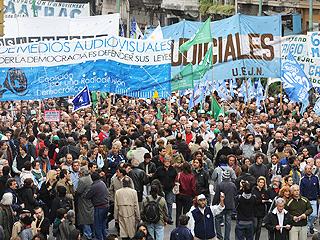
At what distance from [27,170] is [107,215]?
146 centimetres

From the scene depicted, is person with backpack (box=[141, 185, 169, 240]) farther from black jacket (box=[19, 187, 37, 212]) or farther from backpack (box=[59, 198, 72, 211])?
black jacket (box=[19, 187, 37, 212])

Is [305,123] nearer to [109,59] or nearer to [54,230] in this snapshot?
[109,59]

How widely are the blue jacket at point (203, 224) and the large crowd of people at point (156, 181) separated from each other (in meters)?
0.01

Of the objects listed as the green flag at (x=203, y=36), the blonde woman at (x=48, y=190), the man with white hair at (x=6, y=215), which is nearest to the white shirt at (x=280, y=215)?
the blonde woman at (x=48, y=190)

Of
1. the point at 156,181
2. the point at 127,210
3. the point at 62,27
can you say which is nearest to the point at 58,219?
the point at 127,210

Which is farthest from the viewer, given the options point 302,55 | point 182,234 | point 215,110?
point 302,55

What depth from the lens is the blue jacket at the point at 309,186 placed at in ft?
70.6

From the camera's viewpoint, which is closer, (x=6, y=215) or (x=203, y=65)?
(x=6, y=215)

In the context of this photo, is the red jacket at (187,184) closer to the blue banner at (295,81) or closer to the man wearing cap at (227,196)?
the man wearing cap at (227,196)

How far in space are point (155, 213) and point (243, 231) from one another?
1.51 metres

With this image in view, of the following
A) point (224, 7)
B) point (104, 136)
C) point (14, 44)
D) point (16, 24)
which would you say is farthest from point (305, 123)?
point (224, 7)

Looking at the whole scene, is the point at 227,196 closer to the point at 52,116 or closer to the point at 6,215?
the point at 6,215

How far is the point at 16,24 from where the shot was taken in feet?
115

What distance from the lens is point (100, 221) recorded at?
822 inches
